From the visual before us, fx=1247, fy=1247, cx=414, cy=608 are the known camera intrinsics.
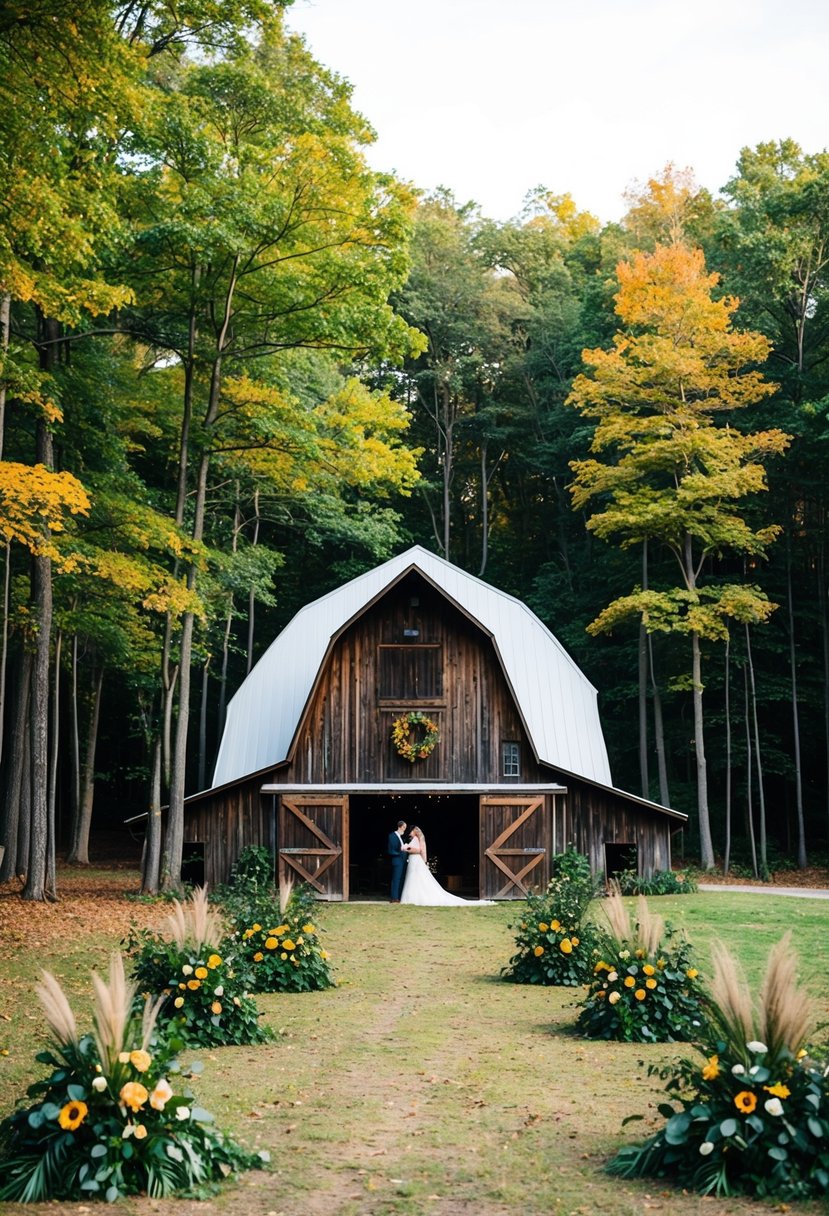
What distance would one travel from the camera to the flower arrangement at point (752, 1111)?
5.91 metres

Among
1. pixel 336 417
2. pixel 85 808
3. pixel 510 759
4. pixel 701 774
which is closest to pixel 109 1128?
pixel 510 759

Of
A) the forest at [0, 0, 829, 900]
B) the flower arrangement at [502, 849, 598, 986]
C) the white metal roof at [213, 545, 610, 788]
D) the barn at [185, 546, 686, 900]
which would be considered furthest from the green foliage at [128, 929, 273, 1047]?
the white metal roof at [213, 545, 610, 788]

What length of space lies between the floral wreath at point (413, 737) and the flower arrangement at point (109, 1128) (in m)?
18.9

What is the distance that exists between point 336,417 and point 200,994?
21.2 metres

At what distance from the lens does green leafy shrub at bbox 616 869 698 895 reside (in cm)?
2511

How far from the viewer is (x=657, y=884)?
25297mm

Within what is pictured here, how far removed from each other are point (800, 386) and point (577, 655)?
11183 millimetres

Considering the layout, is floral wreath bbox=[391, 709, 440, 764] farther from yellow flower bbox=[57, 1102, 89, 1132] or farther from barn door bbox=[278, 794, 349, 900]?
yellow flower bbox=[57, 1102, 89, 1132]

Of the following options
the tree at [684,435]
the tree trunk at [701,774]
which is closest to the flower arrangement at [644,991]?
the tree at [684,435]

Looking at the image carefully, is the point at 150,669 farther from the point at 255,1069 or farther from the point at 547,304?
the point at 255,1069

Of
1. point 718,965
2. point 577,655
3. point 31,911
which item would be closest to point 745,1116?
point 718,965

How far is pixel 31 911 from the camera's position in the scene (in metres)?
18.3

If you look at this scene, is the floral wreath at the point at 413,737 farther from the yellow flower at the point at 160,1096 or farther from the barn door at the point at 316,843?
the yellow flower at the point at 160,1096

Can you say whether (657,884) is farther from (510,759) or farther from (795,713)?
(795,713)
